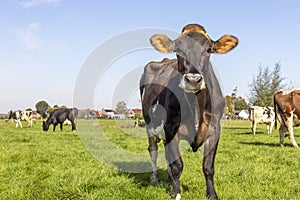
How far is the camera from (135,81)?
7656mm

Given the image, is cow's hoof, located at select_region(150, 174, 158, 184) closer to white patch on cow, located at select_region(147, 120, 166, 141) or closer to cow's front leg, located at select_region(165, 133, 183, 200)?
white patch on cow, located at select_region(147, 120, 166, 141)

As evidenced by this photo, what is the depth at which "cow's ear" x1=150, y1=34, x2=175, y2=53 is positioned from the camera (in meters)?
4.56


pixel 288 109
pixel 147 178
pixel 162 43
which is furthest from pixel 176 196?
pixel 288 109

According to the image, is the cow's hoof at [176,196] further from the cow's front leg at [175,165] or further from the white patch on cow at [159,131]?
the white patch on cow at [159,131]

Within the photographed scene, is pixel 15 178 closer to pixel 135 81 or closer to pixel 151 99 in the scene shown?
pixel 151 99

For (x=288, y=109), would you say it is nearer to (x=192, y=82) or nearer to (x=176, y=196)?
(x=176, y=196)

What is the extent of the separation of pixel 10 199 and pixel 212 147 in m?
2.97

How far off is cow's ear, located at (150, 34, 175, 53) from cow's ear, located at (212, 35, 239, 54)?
609mm

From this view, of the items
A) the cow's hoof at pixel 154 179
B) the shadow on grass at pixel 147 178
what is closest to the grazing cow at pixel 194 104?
the shadow on grass at pixel 147 178

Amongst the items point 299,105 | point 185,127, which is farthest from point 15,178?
point 299,105

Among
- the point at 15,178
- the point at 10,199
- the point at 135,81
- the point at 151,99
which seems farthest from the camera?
the point at 135,81

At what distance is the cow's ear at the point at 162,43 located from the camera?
15.0ft

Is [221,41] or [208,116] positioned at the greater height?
[221,41]

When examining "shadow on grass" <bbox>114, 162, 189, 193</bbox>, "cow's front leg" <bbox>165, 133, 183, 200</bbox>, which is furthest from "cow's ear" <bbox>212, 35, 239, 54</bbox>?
"shadow on grass" <bbox>114, 162, 189, 193</bbox>
